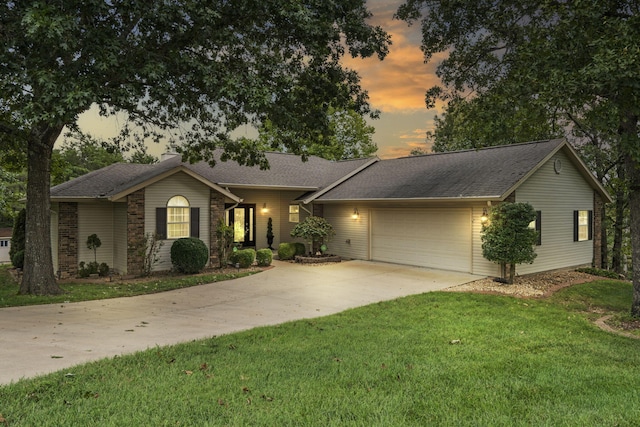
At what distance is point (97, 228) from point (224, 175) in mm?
5271

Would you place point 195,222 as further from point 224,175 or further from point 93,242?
point 224,175

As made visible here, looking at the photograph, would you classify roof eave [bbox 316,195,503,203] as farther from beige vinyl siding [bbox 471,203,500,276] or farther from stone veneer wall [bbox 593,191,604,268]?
stone veneer wall [bbox 593,191,604,268]

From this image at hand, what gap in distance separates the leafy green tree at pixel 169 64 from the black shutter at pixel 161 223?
297 centimetres

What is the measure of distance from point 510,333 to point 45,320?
806 centimetres

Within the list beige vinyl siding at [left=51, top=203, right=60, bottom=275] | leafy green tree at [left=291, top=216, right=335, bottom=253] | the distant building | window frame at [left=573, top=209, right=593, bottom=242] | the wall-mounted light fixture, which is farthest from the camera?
the distant building

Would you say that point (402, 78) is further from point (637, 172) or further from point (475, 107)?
point (637, 172)

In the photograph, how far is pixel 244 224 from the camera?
1962 cm

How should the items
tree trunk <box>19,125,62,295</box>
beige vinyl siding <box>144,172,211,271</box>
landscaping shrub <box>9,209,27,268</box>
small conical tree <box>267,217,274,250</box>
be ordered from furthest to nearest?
small conical tree <box>267,217,274,250</box> < landscaping shrub <box>9,209,27,268</box> < beige vinyl siding <box>144,172,211,271</box> < tree trunk <box>19,125,62,295</box>

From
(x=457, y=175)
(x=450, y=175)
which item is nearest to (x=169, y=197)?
(x=450, y=175)

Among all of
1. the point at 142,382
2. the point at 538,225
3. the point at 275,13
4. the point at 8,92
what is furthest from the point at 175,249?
the point at 538,225

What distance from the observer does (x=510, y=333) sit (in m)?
6.77

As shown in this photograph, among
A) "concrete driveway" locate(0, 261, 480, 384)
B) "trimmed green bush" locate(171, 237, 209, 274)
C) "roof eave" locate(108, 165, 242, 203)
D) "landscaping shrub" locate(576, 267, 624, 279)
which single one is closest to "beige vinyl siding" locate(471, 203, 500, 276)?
"concrete driveway" locate(0, 261, 480, 384)

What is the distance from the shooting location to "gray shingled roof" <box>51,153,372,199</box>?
14.1m

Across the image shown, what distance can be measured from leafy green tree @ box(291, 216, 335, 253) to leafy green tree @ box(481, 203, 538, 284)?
677cm
